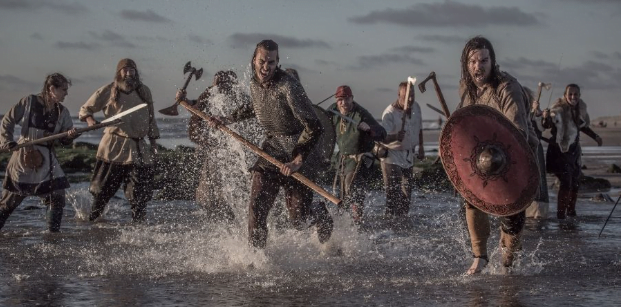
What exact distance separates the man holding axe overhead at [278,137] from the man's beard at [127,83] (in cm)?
339

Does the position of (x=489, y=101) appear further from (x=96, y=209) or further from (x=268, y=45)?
(x=96, y=209)

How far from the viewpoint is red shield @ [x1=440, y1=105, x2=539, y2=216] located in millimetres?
6684

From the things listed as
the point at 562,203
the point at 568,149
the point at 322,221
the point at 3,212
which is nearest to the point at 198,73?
the point at 322,221

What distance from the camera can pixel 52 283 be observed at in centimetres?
728

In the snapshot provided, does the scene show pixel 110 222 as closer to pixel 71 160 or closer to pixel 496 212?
pixel 496 212

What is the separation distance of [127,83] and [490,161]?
17.8 ft

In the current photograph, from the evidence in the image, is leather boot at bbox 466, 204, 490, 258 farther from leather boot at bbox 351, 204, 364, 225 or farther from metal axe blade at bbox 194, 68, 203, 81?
leather boot at bbox 351, 204, 364, 225

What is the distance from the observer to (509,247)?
730 cm

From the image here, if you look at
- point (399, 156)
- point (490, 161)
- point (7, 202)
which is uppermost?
point (490, 161)

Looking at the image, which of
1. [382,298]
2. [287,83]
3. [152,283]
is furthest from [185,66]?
[382,298]

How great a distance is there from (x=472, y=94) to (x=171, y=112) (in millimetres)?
4296

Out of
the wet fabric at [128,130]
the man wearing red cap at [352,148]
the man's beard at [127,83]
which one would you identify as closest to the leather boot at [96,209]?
the wet fabric at [128,130]

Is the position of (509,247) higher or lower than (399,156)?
lower

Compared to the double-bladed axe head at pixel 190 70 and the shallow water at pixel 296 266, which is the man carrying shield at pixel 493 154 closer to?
the shallow water at pixel 296 266
